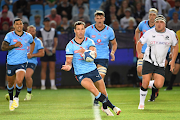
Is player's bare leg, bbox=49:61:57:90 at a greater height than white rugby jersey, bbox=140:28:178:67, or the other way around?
white rugby jersey, bbox=140:28:178:67

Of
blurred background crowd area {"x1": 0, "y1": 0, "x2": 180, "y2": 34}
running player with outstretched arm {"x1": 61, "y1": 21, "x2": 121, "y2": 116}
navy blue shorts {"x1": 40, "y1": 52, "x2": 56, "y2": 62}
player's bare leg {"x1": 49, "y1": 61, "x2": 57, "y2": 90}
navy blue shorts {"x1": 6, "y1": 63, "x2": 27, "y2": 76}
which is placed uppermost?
blurred background crowd area {"x1": 0, "y1": 0, "x2": 180, "y2": 34}

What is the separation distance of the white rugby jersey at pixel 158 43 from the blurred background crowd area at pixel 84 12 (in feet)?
23.3

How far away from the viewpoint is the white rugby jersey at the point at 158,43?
7859 mm

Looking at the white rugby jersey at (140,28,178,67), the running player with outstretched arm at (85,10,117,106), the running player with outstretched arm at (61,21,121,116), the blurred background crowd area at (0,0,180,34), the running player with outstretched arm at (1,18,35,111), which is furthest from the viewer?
the blurred background crowd area at (0,0,180,34)

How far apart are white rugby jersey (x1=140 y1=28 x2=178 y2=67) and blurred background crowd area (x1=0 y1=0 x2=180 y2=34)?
280 inches

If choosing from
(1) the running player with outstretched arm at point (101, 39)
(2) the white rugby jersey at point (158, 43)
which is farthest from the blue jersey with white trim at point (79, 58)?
(1) the running player with outstretched arm at point (101, 39)

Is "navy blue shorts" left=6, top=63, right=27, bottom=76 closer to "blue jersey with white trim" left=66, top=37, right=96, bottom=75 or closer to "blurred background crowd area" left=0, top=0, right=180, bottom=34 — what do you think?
"blue jersey with white trim" left=66, top=37, right=96, bottom=75

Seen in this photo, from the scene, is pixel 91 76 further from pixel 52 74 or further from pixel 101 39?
pixel 52 74

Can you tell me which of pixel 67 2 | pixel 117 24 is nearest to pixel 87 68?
pixel 117 24

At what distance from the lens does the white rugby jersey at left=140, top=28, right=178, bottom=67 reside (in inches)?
309

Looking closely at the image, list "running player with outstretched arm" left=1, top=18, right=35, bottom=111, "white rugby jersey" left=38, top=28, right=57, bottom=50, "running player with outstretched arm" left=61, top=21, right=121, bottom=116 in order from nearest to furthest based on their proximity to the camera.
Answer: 1. "running player with outstretched arm" left=61, top=21, right=121, bottom=116
2. "running player with outstretched arm" left=1, top=18, right=35, bottom=111
3. "white rugby jersey" left=38, top=28, right=57, bottom=50

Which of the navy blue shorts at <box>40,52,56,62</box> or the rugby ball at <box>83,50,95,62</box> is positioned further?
the navy blue shorts at <box>40,52,56,62</box>

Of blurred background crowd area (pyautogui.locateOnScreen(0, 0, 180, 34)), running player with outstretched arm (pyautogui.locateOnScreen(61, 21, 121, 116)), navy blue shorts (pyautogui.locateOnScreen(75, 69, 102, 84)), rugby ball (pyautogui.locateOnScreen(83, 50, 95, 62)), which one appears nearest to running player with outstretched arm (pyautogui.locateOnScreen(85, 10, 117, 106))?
running player with outstretched arm (pyautogui.locateOnScreen(61, 21, 121, 116))

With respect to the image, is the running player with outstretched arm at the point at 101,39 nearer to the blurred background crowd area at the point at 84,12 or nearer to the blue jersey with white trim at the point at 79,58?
the blue jersey with white trim at the point at 79,58
